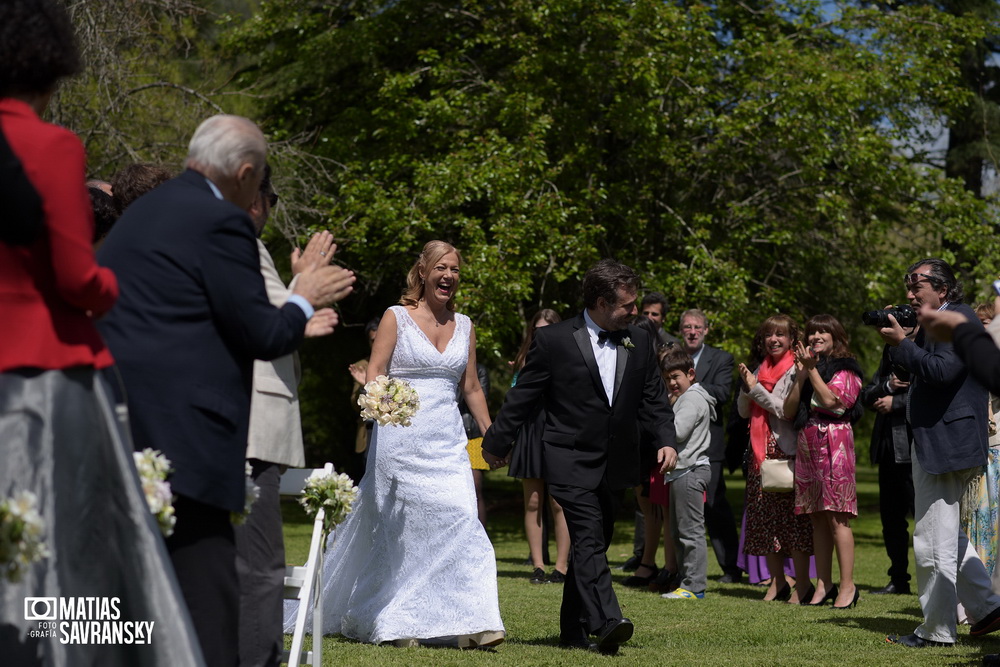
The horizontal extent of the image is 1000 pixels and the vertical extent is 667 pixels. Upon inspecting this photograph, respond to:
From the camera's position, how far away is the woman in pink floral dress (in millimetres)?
9203

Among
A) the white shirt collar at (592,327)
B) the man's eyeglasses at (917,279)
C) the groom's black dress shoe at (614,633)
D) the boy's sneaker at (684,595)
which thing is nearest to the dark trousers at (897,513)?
the boy's sneaker at (684,595)

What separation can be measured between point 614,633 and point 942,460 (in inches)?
89.0

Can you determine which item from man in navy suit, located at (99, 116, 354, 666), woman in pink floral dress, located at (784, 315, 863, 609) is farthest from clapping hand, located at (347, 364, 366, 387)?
man in navy suit, located at (99, 116, 354, 666)

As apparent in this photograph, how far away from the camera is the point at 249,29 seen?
19016 millimetres

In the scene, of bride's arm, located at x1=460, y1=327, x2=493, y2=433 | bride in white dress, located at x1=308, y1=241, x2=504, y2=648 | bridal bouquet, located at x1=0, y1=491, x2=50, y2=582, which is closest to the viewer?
A: bridal bouquet, located at x1=0, y1=491, x2=50, y2=582

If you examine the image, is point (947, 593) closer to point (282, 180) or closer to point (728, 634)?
point (728, 634)

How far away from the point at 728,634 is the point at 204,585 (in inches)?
202

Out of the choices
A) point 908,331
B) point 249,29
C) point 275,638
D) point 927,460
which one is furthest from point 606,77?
point 275,638

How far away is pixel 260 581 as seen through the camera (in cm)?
474

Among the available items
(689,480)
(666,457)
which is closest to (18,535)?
(666,457)

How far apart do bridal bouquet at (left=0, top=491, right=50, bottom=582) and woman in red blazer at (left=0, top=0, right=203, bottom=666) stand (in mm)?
59

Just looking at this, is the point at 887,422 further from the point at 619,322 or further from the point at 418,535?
the point at 418,535

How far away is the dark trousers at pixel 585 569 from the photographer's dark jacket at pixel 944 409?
78.3 inches

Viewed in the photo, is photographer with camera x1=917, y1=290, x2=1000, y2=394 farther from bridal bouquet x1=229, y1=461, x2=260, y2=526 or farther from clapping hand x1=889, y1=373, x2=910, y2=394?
clapping hand x1=889, y1=373, x2=910, y2=394
